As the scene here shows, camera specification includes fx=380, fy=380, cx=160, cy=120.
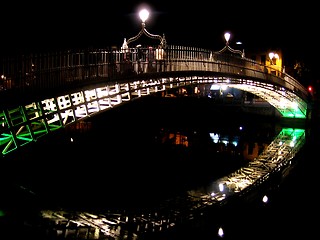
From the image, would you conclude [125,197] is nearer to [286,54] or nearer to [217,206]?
[217,206]

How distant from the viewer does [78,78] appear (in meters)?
13.5

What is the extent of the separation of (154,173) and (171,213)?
6.89 metres

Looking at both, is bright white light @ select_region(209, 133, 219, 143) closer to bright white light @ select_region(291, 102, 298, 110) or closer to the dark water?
the dark water

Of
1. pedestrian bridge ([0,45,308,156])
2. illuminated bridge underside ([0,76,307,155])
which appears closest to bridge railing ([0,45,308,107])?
pedestrian bridge ([0,45,308,156])

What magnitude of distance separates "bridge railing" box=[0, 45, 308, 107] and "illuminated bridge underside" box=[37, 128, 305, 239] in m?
4.38

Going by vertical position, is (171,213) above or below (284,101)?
below

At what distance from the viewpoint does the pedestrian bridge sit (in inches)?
457

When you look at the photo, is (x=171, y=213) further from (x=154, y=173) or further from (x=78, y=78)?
(x=154, y=173)

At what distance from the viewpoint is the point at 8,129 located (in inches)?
461

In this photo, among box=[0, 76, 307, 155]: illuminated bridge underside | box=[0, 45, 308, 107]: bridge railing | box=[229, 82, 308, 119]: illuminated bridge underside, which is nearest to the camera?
box=[0, 45, 308, 107]: bridge railing

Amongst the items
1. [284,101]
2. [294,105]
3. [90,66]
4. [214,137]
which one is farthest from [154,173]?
[294,105]

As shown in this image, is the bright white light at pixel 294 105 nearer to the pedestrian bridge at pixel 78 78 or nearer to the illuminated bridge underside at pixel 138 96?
the illuminated bridge underside at pixel 138 96

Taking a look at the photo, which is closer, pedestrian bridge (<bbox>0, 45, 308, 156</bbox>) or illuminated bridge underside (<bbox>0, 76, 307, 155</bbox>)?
pedestrian bridge (<bbox>0, 45, 308, 156</bbox>)

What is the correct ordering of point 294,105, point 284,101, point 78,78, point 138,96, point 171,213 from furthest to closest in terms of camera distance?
1. point 294,105
2. point 284,101
3. point 138,96
4. point 171,213
5. point 78,78
